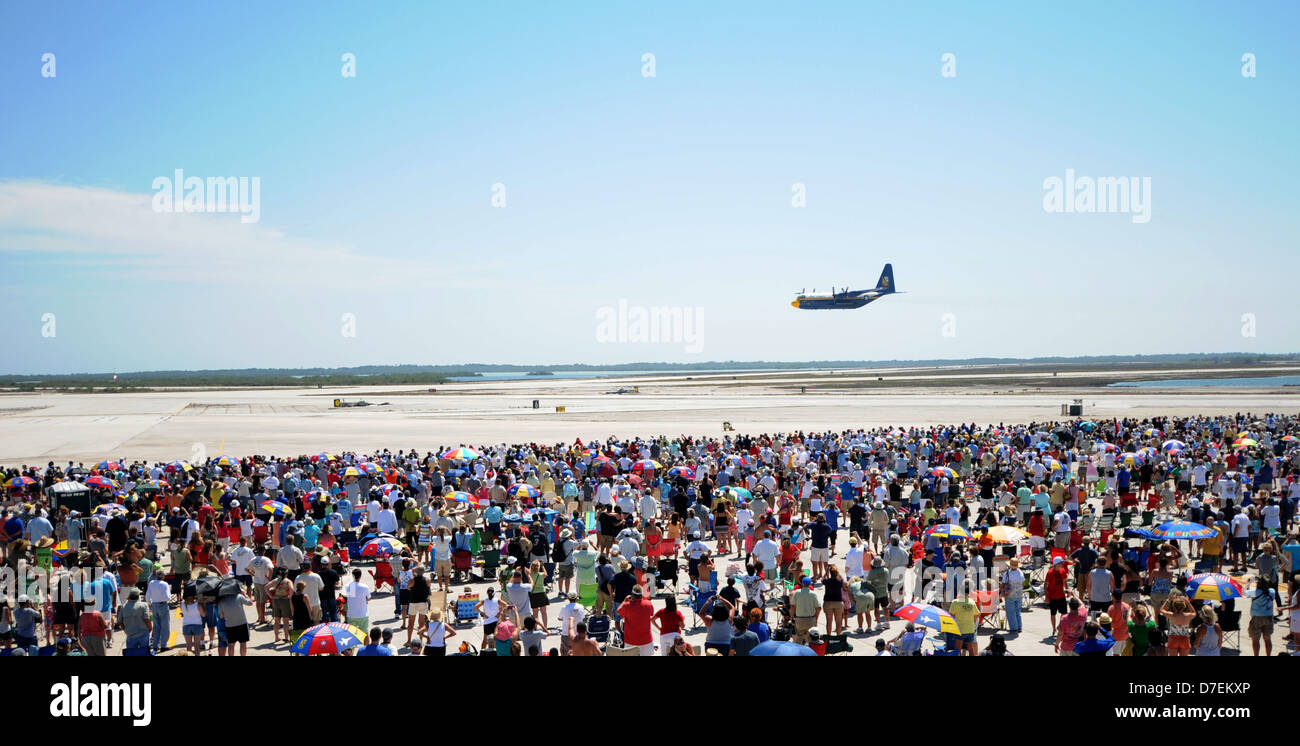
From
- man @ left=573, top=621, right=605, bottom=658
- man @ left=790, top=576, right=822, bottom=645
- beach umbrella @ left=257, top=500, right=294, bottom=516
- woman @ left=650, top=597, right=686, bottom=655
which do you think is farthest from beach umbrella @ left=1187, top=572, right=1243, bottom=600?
beach umbrella @ left=257, top=500, right=294, bottom=516

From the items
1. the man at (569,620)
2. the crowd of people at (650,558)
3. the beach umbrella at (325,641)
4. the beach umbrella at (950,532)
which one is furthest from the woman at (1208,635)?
the beach umbrella at (325,641)

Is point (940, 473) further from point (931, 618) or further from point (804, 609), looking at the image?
point (931, 618)

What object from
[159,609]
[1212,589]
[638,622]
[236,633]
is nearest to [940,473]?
[1212,589]

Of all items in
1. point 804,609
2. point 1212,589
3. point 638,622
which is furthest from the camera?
point 804,609

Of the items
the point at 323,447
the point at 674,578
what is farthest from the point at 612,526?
the point at 323,447

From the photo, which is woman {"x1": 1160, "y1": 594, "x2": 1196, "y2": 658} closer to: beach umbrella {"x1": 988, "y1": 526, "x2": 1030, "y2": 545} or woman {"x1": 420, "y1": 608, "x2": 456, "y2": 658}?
beach umbrella {"x1": 988, "y1": 526, "x2": 1030, "y2": 545}

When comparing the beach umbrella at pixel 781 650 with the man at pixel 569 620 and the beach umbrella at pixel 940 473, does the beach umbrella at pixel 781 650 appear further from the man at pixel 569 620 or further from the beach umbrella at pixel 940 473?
the beach umbrella at pixel 940 473
